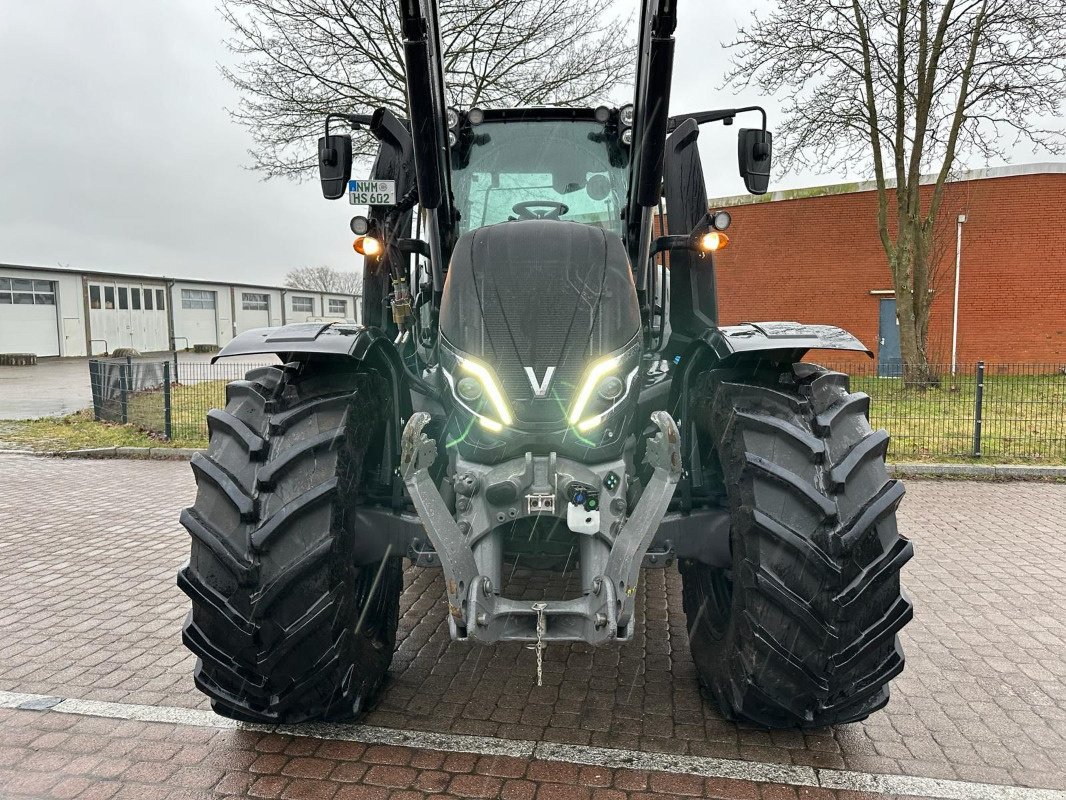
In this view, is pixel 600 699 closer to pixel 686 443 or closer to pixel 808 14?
pixel 686 443

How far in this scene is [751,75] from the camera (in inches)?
667

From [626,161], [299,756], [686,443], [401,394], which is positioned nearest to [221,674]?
[299,756]

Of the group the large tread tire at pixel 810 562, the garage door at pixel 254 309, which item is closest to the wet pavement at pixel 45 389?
the large tread tire at pixel 810 562

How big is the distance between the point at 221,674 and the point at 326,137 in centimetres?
235

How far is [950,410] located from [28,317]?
3842 cm

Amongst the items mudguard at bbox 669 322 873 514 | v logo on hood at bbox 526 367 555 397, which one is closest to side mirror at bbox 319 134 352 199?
v logo on hood at bbox 526 367 555 397

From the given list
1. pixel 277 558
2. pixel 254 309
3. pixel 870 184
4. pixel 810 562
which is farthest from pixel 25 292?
pixel 810 562

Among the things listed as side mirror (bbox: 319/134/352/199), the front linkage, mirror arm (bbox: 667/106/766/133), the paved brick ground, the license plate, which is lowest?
the paved brick ground

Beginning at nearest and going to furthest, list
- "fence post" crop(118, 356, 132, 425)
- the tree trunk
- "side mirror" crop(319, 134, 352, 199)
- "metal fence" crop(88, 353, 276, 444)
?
"side mirror" crop(319, 134, 352, 199), "metal fence" crop(88, 353, 276, 444), "fence post" crop(118, 356, 132, 425), the tree trunk

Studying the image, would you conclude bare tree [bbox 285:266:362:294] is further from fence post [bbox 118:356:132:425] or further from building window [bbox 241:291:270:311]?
fence post [bbox 118:356:132:425]

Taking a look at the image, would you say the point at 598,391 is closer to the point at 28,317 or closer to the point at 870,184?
the point at 870,184

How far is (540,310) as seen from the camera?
297 cm

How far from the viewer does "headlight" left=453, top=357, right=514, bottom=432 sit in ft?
9.32

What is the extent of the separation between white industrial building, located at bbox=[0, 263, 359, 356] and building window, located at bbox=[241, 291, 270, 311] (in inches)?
2.6
